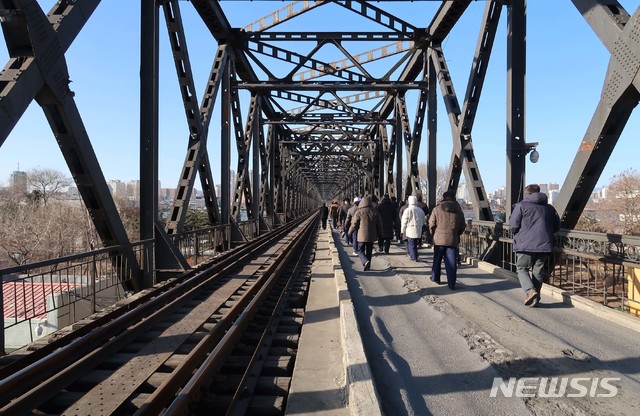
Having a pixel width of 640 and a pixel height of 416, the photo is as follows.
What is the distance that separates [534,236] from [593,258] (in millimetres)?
916

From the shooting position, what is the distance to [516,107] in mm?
9711

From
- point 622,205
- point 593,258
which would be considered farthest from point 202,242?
point 622,205

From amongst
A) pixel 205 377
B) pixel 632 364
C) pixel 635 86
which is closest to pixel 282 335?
pixel 205 377

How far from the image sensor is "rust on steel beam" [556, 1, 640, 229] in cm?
593

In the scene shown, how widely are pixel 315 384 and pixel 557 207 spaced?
5.74 m

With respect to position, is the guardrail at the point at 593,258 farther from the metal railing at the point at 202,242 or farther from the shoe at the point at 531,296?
the metal railing at the point at 202,242

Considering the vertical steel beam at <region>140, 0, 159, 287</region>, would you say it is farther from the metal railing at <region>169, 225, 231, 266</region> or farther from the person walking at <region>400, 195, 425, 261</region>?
A: the person walking at <region>400, 195, 425, 261</region>

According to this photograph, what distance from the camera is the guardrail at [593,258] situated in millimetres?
5891

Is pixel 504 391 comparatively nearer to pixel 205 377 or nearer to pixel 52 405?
pixel 205 377

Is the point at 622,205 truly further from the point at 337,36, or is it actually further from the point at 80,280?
the point at 80,280

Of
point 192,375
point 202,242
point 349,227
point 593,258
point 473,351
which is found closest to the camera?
point 192,375

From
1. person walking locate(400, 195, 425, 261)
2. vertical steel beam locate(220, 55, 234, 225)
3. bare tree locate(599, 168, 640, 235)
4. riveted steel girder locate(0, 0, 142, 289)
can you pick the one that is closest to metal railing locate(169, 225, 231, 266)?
vertical steel beam locate(220, 55, 234, 225)

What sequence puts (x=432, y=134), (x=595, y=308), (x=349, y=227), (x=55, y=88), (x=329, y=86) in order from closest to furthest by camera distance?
(x=595, y=308)
(x=55, y=88)
(x=349, y=227)
(x=432, y=134)
(x=329, y=86)

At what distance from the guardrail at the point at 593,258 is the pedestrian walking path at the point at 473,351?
0.68 meters
